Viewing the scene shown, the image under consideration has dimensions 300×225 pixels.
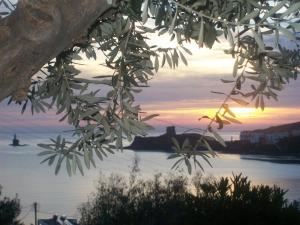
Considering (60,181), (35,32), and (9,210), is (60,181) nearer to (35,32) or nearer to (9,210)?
(9,210)

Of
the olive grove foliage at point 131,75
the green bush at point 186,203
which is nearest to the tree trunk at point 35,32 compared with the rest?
the olive grove foliage at point 131,75

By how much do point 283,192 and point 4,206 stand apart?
41.7ft

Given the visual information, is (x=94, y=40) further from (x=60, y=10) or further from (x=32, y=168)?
(x=32, y=168)

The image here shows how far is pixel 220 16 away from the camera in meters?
1.17

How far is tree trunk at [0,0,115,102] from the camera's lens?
2.90 feet

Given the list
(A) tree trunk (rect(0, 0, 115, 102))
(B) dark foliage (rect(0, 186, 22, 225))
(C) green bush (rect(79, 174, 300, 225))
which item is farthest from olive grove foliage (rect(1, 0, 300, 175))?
→ (B) dark foliage (rect(0, 186, 22, 225))

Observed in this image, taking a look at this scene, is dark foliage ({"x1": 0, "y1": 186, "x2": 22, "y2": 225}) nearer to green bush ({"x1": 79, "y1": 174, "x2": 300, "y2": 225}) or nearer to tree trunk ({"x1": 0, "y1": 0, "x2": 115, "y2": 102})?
green bush ({"x1": 79, "y1": 174, "x2": 300, "y2": 225})

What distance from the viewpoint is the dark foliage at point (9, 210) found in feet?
54.0

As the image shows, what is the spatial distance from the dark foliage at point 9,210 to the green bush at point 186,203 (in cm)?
288

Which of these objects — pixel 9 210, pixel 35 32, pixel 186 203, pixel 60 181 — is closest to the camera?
pixel 35 32

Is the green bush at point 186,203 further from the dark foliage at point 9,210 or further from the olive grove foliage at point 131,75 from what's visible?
the olive grove foliage at point 131,75

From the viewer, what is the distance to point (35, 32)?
884mm

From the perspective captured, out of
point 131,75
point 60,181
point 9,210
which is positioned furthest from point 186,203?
point 60,181

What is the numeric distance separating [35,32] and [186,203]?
7.45 metres
